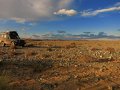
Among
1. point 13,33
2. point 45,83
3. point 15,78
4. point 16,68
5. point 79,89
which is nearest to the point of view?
point 79,89

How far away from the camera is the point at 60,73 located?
18.6 meters

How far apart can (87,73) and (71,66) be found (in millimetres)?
2967

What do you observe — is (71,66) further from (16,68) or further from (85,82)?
(85,82)

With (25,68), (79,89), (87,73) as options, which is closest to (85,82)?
(79,89)

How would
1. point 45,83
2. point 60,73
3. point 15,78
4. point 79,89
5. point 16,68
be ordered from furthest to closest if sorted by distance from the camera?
1. point 16,68
2. point 60,73
3. point 15,78
4. point 45,83
5. point 79,89

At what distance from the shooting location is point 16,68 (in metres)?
19.8

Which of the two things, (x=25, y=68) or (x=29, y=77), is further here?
(x=25, y=68)

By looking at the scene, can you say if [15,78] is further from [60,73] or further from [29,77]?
[60,73]

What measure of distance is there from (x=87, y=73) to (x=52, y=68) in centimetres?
288

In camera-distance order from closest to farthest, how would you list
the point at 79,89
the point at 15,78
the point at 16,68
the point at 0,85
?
the point at 0,85 → the point at 79,89 → the point at 15,78 → the point at 16,68

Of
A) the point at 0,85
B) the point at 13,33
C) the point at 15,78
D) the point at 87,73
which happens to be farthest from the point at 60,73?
the point at 13,33

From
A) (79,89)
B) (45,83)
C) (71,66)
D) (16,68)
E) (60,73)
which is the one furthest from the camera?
(71,66)

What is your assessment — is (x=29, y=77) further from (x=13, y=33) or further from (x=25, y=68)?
(x=13, y=33)

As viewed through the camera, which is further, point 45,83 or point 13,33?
point 13,33
